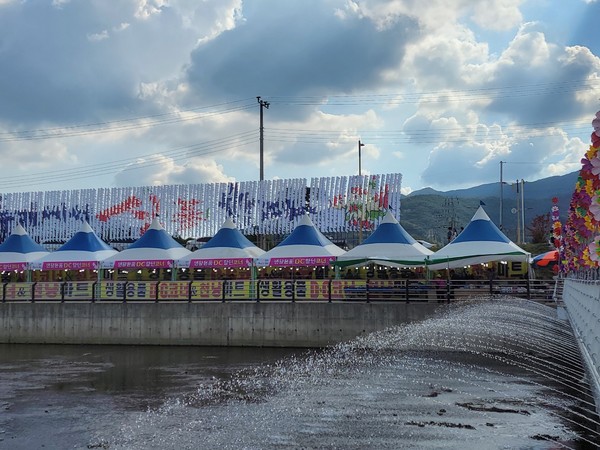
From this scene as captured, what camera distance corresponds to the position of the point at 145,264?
31625mm

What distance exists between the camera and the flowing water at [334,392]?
38.3 ft

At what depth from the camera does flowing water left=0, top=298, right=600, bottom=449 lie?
459 inches

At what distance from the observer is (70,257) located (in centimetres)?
3291

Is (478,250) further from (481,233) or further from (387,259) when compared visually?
(387,259)

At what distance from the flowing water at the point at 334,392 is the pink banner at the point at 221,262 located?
18.7 ft

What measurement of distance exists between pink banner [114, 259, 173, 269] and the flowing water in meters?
5.91

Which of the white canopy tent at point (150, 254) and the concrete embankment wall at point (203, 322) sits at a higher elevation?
the white canopy tent at point (150, 254)

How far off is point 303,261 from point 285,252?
1138 mm

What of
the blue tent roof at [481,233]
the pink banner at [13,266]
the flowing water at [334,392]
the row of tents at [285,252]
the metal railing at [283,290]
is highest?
the blue tent roof at [481,233]

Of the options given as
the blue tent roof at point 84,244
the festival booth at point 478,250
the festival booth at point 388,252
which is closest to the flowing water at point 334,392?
the festival booth at point 478,250

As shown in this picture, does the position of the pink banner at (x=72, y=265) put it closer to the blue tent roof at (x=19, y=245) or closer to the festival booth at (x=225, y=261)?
the blue tent roof at (x=19, y=245)

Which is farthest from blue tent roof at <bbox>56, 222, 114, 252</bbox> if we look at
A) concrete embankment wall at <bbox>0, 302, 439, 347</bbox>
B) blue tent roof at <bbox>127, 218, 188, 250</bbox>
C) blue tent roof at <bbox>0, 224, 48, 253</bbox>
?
concrete embankment wall at <bbox>0, 302, 439, 347</bbox>

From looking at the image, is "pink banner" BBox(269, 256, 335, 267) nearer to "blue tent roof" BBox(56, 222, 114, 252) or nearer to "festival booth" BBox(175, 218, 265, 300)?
"festival booth" BBox(175, 218, 265, 300)

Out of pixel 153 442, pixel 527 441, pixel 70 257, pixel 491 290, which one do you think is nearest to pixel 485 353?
pixel 491 290
